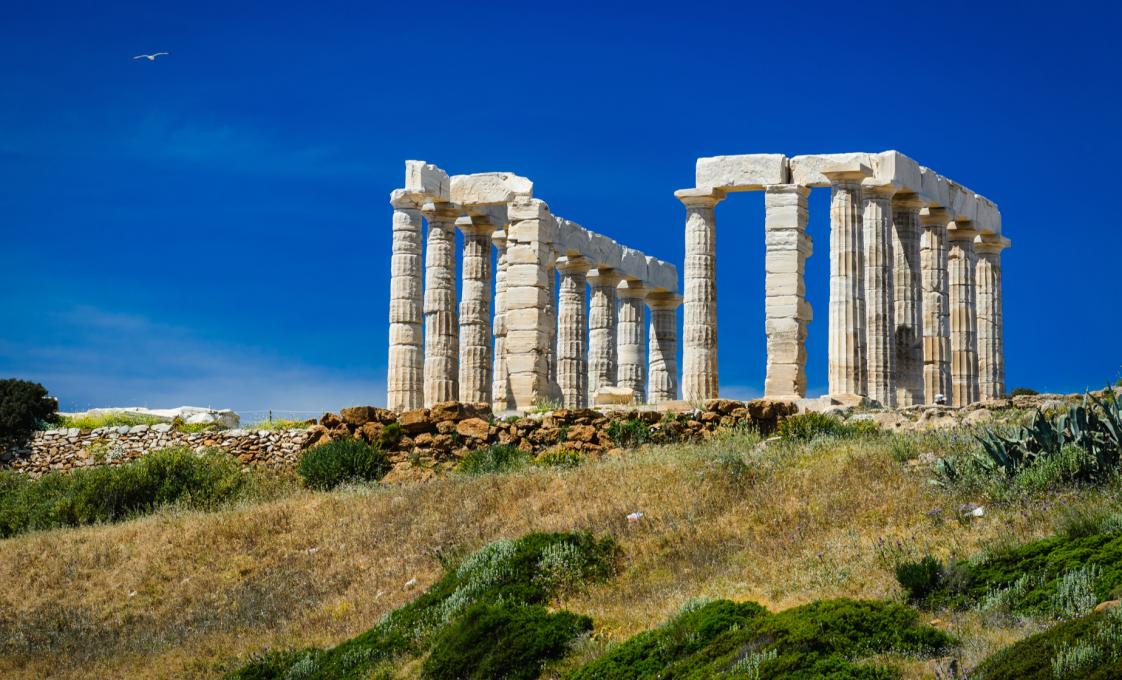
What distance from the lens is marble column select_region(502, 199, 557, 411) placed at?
38.0 metres

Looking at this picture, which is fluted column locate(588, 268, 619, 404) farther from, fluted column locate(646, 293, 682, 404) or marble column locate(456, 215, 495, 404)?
marble column locate(456, 215, 495, 404)

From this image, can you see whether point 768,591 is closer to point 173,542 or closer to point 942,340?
point 173,542

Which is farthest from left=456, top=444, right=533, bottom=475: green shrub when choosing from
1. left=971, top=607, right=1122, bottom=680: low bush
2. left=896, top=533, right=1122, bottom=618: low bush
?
left=971, top=607, right=1122, bottom=680: low bush

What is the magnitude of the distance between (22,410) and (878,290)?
75.4 feet

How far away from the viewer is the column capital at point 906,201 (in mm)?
39312

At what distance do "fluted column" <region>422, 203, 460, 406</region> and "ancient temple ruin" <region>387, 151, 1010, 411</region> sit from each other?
4 centimetres

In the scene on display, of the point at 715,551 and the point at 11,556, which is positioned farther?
the point at 11,556

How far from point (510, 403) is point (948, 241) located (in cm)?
1475

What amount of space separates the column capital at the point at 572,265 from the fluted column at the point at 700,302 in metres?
6.51

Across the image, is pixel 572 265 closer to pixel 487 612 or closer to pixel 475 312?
pixel 475 312

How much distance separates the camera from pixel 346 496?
2661 centimetres

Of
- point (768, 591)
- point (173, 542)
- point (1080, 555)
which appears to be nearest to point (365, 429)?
point (173, 542)

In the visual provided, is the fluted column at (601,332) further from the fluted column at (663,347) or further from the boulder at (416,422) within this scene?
the boulder at (416,422)

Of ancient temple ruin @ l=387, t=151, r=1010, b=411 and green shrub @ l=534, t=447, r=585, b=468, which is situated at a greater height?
ancient temple ruin @ l=387, t=151, r=1010, b=411
